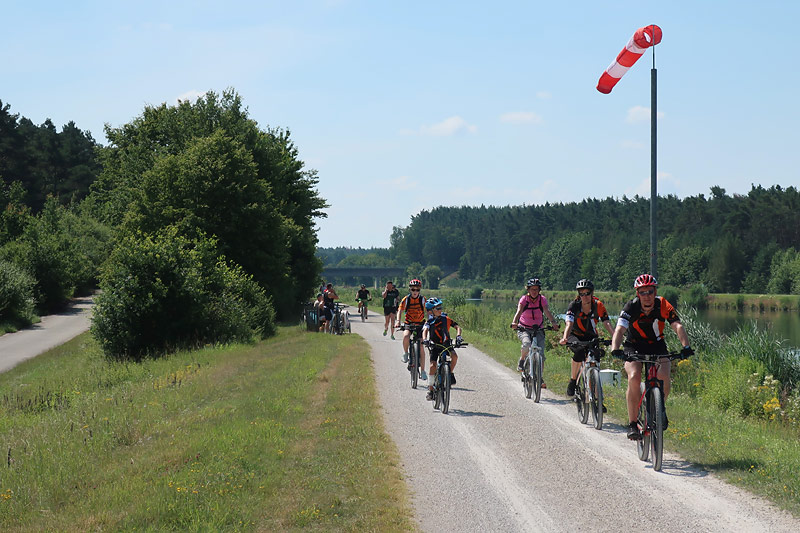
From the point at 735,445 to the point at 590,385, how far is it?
7.90ft

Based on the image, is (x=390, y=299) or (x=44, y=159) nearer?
(x=390, y=299)

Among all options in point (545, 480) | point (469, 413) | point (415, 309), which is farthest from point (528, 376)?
point (545, 480)

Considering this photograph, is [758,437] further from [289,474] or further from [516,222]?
[516,222]

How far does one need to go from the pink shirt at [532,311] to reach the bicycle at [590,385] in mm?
2122

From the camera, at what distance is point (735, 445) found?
9703 millimetres

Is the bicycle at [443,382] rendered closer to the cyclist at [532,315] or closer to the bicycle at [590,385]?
the cyclist at [532,315]

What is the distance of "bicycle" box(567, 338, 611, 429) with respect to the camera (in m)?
11.4

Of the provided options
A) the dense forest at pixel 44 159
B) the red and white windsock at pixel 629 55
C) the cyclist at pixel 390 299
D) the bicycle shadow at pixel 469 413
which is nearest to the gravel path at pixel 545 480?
the bicycle shadow at pixel 469 413

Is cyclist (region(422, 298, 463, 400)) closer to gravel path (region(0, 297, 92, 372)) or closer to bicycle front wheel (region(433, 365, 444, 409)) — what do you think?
bicycle front wheel (region(433, 365, 444, 409))

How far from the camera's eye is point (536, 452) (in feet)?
31.9

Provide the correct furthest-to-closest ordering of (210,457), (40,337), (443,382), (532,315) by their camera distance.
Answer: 1. (40,337)
2. (532,315)
3. (443,382)
4. (210,457)

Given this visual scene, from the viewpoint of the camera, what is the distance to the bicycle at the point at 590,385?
37.4 ft

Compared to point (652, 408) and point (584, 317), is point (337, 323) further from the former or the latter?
point (652, 408)

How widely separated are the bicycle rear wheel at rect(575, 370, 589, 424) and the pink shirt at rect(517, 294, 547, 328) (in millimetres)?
2187
